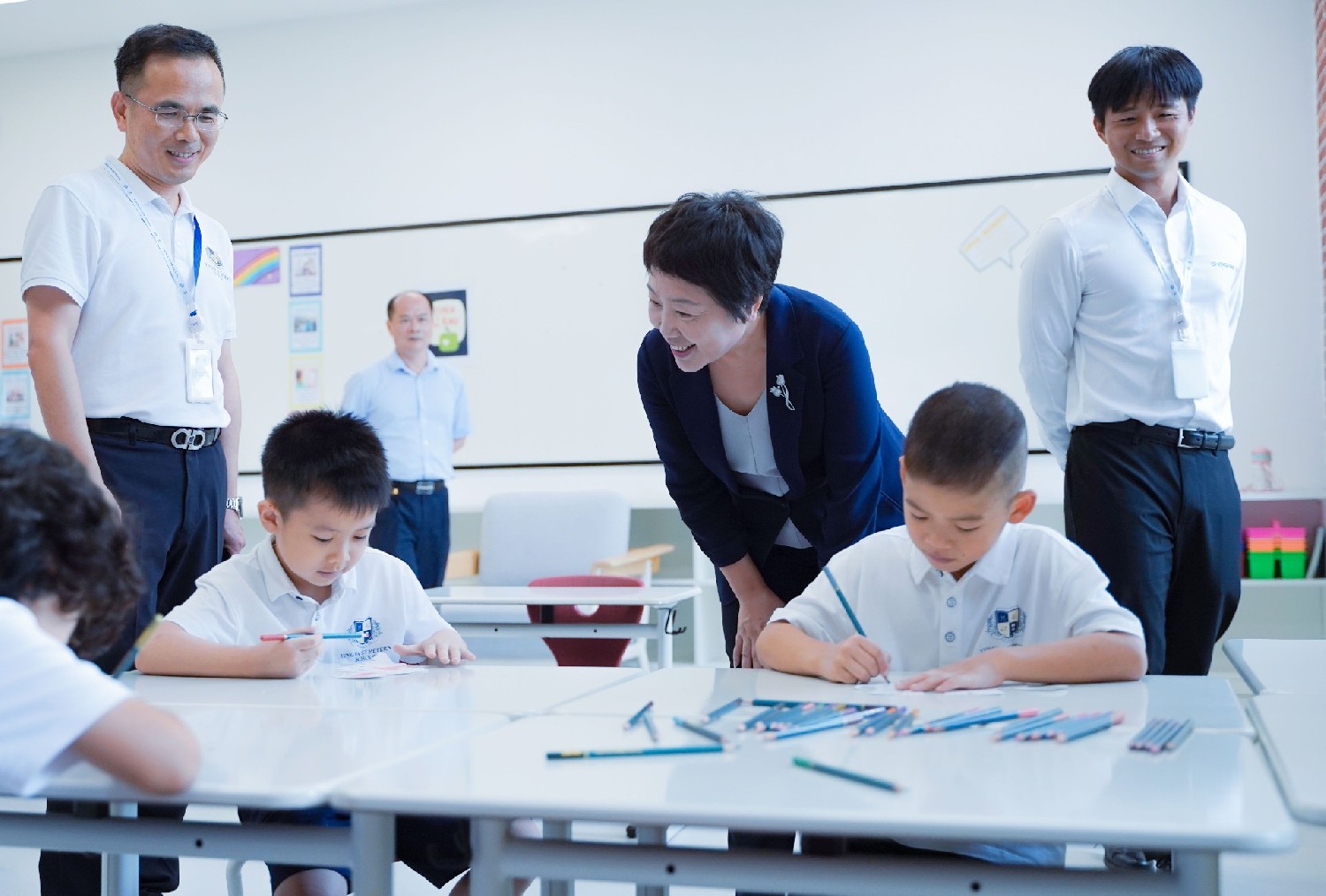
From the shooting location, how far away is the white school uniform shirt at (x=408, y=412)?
493cm

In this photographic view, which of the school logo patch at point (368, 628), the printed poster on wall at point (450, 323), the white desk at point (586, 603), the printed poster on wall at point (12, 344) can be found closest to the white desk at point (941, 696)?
the school logo patch at point (368, 628)

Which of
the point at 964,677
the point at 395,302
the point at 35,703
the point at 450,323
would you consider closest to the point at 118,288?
the point at 35,703

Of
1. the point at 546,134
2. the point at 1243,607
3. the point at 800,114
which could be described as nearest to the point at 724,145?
the point at 800,114

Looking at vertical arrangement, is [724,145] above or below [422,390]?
above

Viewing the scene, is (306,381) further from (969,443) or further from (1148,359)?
(969,443)

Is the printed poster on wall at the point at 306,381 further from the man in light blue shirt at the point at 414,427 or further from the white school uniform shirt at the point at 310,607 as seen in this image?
the white school uniform shirt at the point at 310,607

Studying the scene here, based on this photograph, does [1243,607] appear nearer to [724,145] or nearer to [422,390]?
[724,145]

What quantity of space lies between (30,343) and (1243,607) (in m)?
4.22

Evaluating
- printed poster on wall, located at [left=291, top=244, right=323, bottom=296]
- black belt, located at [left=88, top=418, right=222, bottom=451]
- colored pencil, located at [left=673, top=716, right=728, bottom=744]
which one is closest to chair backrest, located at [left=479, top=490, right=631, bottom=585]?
printed poster on wall, located at [left=291, top=244, right=323, bottom=296]

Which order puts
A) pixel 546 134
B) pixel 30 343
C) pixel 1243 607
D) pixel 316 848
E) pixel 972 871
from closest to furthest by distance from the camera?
pixel 972 871 → pixel 316 848 → pixel 30 343 → pixel 1243 607 → pixel 546 134

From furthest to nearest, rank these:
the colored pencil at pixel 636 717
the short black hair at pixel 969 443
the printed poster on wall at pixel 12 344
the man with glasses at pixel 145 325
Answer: the printed poster on wall at pixel 12 344, the man with glasses at pixel 145 325, the short black hair at pixel 969 443, the colored pencil at pixel 636 717

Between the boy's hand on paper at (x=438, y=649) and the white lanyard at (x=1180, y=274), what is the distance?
1408 millimetres

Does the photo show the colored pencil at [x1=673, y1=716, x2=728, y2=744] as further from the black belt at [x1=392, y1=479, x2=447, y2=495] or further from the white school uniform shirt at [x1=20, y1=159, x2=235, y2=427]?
the black belt at [x1=392, y1=479, x2=447, y2=495]

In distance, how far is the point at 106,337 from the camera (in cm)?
210
